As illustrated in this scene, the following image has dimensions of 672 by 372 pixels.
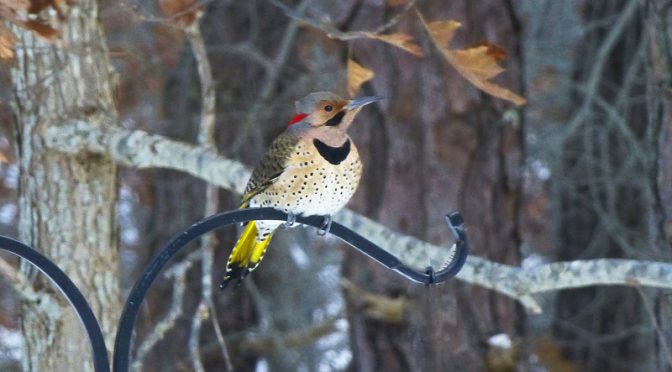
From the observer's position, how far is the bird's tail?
3908 millimetres

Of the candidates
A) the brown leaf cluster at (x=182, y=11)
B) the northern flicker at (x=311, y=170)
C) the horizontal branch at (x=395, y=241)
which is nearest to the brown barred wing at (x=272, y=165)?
the northern flicker at (x=311, y=170)

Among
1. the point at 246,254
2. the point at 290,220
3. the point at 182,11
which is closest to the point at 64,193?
the point at 182,11

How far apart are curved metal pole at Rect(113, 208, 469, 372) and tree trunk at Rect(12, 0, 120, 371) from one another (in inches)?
59.8

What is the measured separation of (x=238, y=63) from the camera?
810 centimetres

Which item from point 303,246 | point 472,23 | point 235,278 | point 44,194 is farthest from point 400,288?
point 303,246

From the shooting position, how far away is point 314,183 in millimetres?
3836

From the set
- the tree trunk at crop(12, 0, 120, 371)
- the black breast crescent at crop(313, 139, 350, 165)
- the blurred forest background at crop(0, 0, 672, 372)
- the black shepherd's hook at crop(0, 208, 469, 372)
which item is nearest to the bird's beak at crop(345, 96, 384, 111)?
the black breast crescent at crop(313, 139, 350, 165)

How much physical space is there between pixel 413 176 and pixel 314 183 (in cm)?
234

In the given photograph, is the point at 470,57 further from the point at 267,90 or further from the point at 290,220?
the point at 267,90

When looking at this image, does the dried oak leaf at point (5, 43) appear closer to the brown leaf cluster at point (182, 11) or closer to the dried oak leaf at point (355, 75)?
the brown leaf cluster at point (182, 11)

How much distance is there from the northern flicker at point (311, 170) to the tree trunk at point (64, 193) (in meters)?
1.18

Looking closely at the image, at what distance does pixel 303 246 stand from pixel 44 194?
14.3ft

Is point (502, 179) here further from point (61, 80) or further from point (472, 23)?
point (61, 80)

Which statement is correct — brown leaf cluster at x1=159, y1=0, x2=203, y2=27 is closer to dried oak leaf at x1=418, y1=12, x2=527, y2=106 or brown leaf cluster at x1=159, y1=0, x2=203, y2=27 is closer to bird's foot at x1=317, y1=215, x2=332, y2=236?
dried oak leaf at x1=418, y1=12, x2=527, y2=106
